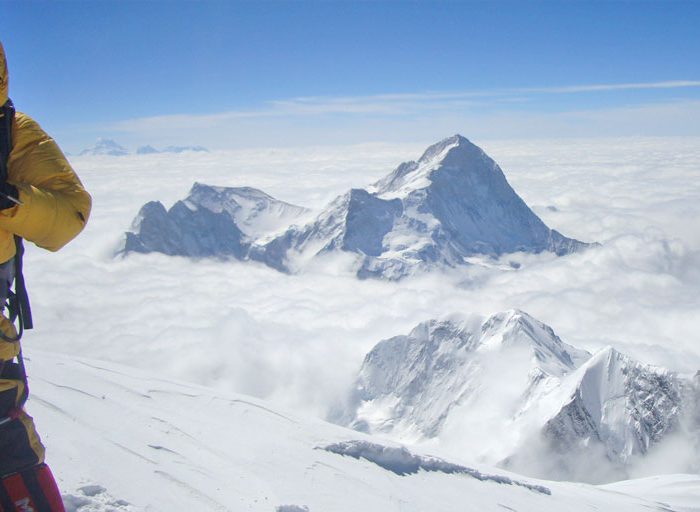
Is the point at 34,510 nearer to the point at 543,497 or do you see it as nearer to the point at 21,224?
the point at 21,224

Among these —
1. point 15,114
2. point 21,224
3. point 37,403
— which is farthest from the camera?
point 37,403

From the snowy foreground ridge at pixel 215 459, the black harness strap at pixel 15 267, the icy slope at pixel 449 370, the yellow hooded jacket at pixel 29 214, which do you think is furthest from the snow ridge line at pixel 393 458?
the icy slope at pixel 449 370

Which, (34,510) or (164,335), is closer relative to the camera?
(34,510)

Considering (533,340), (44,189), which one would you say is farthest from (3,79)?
(533,340)

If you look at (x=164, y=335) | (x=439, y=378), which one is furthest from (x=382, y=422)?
(x=164, y=335)

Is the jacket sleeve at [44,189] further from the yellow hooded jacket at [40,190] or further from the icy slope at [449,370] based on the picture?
Result: the icy slope at [449,370]

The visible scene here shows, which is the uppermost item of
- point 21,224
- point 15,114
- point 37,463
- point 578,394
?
point 15,114
